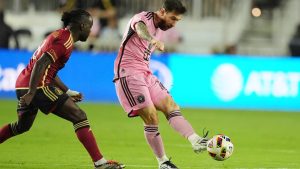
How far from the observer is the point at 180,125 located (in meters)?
10.6

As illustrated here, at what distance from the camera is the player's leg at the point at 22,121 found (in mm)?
10805

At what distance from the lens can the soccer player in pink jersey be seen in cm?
1059

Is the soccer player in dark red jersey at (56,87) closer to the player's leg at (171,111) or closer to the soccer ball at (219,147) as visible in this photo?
the player's leg at (171,111)

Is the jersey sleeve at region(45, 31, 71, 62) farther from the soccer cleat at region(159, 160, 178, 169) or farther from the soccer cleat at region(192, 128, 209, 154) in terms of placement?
the soccer cleat at region(192, 128, 209, 154)

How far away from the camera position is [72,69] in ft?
74.2


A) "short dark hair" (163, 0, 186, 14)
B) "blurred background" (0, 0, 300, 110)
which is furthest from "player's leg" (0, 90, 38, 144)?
"blurred background" (0, 0, 300, 110)

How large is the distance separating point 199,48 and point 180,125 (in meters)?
16.5

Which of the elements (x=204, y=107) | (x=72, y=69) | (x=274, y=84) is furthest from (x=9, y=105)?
(x=274, y=84)

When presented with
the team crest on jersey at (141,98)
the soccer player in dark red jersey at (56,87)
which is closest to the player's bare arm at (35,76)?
the soccer player in dark red jersey at (56,87)

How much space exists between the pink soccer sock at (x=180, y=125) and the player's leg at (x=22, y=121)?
1712 millimetres

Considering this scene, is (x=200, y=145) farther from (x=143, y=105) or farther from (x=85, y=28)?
(x=85, y=28)

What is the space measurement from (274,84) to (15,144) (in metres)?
10.4

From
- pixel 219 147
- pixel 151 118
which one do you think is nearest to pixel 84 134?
pixel 151 118

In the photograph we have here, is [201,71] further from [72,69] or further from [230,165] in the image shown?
[230,165]
